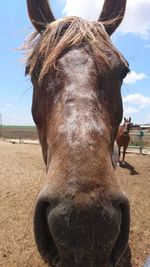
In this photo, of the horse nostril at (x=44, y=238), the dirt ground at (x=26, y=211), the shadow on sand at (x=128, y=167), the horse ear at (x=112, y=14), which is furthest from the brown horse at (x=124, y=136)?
the horse nostril at (x=44, y=238)

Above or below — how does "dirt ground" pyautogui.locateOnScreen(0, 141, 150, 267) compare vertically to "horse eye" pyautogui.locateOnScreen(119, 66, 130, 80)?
below

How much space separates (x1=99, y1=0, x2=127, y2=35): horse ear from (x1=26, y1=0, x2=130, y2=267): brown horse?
1.52 feet

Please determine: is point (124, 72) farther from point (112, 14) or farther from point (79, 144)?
point (79, 144)

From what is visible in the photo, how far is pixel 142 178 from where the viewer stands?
1169cm

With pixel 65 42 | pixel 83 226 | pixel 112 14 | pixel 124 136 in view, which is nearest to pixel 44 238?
pixel 83 226

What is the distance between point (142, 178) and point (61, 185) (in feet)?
32.5

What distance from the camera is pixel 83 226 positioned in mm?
2055

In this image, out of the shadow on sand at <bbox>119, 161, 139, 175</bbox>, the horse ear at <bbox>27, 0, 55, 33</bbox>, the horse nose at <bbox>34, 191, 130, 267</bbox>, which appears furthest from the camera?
the shadow on sand at <bbox>119, 161, 139, 175</bbox>

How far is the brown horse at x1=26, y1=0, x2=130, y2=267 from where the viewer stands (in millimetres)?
2072

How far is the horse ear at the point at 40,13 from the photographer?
161 inches

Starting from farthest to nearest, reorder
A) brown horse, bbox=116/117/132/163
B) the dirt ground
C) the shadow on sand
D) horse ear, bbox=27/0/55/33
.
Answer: brown horse, bbox=116/117/132/163
the shadow on sand
the dirt ground
horse ear, bbox=27/0/55/33

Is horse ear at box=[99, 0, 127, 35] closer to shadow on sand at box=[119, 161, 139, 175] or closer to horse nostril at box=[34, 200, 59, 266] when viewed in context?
horse nostril at box=[34, 200, 59, 266]

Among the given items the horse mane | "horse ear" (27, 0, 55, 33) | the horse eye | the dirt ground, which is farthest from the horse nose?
"horse ear" (27, 0, 55, 33)

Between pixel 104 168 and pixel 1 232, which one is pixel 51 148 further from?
pixel 1 232
